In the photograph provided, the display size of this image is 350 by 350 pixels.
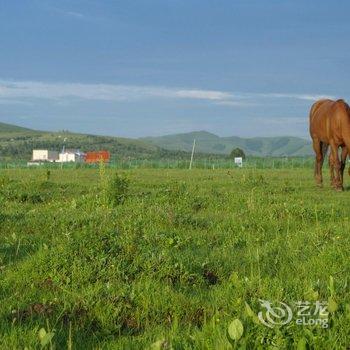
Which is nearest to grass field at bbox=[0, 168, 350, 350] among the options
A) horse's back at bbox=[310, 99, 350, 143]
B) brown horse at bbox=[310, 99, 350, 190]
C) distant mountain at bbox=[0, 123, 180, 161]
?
brown horse at bbox=[310, 99, 350, 190]

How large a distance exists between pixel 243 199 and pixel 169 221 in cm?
321

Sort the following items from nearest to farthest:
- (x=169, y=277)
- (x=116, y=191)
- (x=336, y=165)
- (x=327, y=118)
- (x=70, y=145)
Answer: (x=169, y=277)
(x=116, y=191)
(x=336, y=165)
(x=327, y=118)
(x=70, y=145)

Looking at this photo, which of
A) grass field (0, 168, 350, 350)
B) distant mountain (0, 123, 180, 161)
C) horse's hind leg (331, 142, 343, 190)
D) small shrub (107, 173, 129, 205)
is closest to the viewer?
grass field (0, 168, 350, 350)

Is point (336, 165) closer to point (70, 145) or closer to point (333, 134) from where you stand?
point (333, 134)

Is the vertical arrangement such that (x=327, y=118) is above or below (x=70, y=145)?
above

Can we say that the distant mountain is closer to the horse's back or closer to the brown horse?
the horse's back

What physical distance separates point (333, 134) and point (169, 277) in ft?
39.0

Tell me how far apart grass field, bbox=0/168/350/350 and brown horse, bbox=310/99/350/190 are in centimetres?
601

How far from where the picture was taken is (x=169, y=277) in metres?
5.88

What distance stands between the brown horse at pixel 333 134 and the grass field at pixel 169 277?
19.7 feet

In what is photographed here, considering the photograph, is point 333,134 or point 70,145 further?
point 70,145

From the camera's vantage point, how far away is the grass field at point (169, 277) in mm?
3857

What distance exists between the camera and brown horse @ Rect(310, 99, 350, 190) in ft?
52.7

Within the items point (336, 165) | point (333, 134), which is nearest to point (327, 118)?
point (333, 134)
